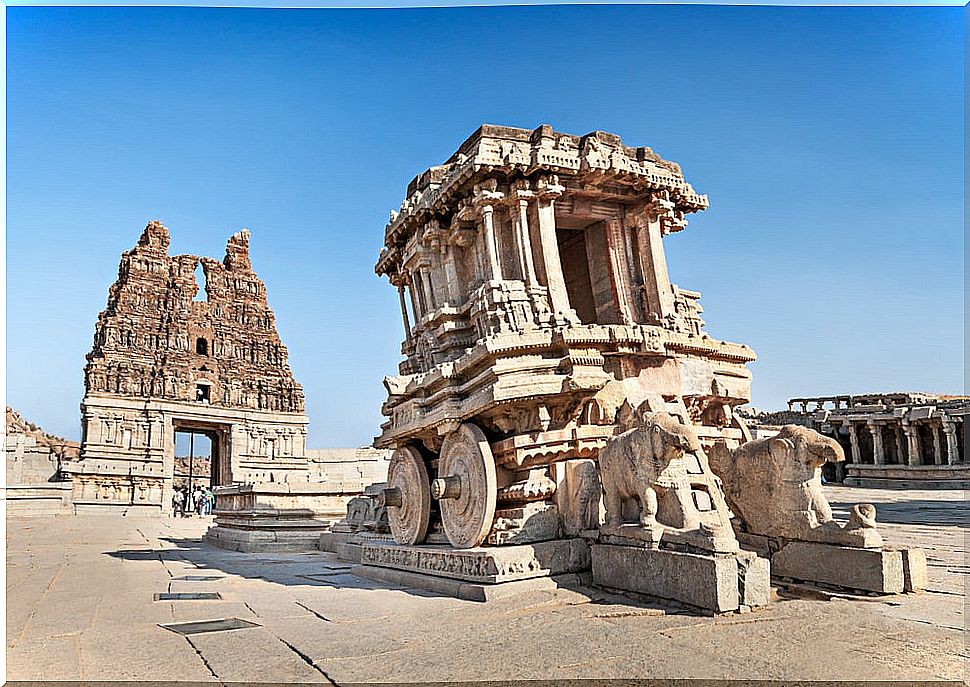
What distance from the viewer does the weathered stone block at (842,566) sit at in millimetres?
5805

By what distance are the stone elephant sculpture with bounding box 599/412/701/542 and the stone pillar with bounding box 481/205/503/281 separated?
3744 millimetres

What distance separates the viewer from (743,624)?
16.2 feet

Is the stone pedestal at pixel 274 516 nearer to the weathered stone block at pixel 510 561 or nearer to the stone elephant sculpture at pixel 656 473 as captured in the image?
the weathered stone block at pixel 510 561

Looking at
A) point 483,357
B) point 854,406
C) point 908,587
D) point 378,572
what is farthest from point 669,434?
point 854,406

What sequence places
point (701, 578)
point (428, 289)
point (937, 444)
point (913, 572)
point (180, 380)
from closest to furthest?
point (701, 578) < point (913, 572) < point (428, 289) < point (937, 444) < point (180, 380)

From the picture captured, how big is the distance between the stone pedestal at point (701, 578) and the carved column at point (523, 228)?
4.44 m

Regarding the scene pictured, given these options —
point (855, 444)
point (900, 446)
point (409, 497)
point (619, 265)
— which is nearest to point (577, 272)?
point (619, 265)

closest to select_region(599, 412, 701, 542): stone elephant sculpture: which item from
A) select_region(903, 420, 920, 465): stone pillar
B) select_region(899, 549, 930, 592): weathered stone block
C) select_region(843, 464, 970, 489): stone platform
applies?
select_region(899, 549, 930, 592): weathered stone block

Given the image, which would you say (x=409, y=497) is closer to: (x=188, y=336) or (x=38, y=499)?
(x=38, y=499)

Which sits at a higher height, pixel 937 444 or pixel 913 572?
pixel 937 444

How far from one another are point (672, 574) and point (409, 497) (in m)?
4.56

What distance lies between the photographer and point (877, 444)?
1319 inches

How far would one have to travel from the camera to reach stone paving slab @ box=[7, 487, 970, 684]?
4168 mm

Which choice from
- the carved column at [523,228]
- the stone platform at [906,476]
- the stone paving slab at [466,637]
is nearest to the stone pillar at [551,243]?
the carved column at [523,228]
